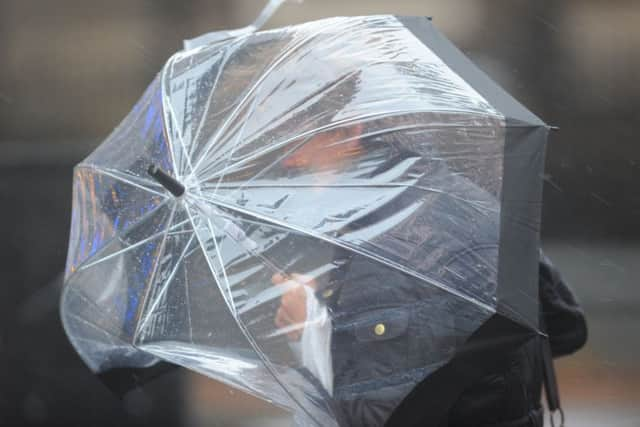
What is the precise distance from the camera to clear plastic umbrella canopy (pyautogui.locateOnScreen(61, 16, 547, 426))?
2068 millimetres

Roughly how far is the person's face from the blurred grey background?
3028mm

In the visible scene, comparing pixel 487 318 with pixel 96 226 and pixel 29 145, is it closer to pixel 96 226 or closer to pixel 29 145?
pixel 96 226

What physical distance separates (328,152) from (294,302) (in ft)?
1.11

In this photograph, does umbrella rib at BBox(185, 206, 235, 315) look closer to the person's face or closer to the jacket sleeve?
the person's face

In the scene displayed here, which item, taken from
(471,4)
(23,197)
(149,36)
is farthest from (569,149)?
(23,197)

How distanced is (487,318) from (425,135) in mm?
421

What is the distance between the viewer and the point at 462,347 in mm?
2068

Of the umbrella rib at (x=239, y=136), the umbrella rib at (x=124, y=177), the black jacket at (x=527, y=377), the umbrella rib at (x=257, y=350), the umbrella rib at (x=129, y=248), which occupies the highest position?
the umbrella rib at (x=239, y=136)

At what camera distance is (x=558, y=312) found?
8.76 ft

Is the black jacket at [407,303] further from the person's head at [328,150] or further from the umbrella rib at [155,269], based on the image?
the umbrella rib at [155,269]

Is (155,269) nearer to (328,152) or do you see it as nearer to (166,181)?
(166,181)

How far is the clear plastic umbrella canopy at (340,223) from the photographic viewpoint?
2068mm

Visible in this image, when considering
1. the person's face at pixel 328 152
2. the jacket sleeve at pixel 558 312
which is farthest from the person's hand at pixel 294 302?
the jacket sleeve at pixel 558 312

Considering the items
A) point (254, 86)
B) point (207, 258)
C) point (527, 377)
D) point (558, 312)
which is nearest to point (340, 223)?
point (207, 258)
